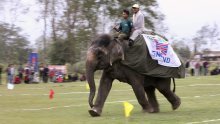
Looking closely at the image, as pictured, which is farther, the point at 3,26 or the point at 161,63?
the point at 3,26

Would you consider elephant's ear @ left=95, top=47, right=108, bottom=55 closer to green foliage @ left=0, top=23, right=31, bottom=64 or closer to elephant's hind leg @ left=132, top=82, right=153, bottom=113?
elephant's hind leg @ left=132, top=82, right=153, bottom=113

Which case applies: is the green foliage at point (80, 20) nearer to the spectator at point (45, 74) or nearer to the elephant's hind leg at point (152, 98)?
the spectator at point (45, 74)

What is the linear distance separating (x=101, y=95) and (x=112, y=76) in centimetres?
67

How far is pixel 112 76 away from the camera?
14.8 meters

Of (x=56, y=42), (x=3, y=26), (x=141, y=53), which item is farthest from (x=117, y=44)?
(x=3, y=26)

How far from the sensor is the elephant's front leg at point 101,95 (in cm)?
1412

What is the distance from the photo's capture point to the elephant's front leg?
14117 mm

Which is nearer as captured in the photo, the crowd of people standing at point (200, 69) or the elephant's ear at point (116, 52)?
the elephant's ear at point (116, 52)

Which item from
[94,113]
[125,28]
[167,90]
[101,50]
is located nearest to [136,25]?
[125,28]

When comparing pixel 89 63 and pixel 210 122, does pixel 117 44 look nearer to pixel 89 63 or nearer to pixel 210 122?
pixel 89 63

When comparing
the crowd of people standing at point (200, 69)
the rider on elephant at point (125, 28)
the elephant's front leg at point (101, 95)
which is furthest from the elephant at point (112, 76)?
the crowd of people standing at point (200, 69)

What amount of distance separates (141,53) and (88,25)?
154ft

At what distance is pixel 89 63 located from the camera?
13945 millimetres

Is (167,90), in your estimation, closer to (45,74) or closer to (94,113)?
(94,113)
